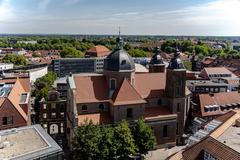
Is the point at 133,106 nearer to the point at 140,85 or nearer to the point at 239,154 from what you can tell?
the point at 140,85

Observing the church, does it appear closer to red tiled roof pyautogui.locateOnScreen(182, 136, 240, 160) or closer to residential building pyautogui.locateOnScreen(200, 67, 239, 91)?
red tiled roof pyautogui.locateOnScreen(182, 136, 240, 160)

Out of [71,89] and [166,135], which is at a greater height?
[71,89]

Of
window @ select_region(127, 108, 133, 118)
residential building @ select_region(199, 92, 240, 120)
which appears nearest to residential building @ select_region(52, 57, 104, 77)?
residential building @ select_region(199, 92, 240, 120)

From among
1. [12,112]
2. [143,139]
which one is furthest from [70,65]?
[143,139]

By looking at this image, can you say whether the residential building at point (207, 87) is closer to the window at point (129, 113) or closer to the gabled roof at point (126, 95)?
the gabled roof at point (126, 95)

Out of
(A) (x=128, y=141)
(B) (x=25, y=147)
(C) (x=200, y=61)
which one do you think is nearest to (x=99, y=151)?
(A) (x=128, y=141)

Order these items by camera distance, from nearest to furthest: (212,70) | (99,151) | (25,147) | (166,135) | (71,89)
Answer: (25,147) → (99,151) → (71,89) → (166,135) → (212,70)

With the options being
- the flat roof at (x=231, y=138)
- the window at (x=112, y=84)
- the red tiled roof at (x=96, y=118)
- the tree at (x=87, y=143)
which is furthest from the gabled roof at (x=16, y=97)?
the flat roof at (x=231, y=138)
